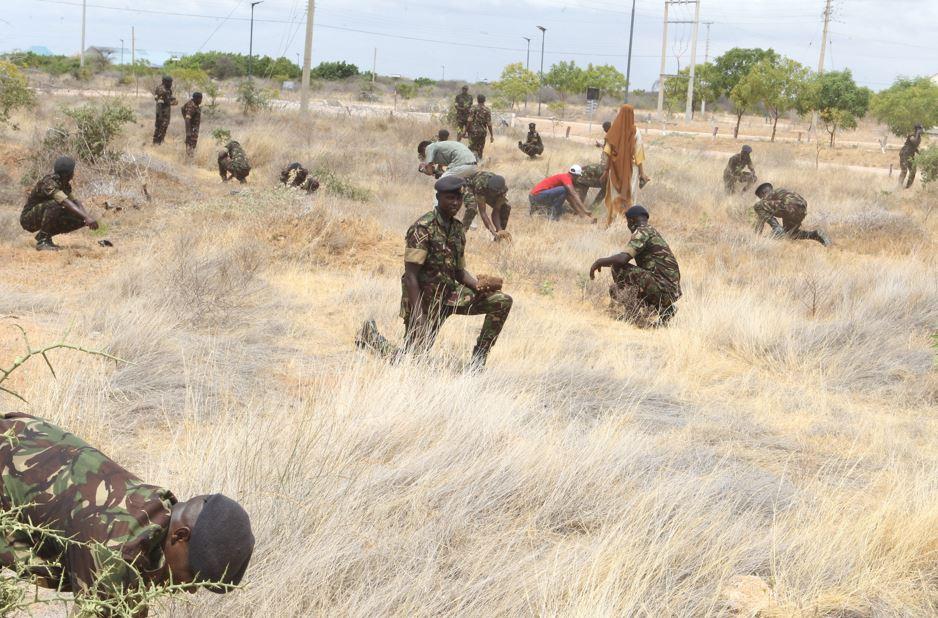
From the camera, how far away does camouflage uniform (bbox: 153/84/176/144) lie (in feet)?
56.4

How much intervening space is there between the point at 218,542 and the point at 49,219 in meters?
8.31

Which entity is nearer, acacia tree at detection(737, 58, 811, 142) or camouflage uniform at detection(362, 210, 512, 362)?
camouflage uniform at detection(362, 210, 512, 362)

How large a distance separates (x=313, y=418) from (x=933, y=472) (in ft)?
10.0

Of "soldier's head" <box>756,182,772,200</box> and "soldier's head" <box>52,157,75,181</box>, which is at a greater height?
"soldier's head" <box>756,182,772,200</box>

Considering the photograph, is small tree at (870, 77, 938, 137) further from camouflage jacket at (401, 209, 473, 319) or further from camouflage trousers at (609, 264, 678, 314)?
camouflage jacket at (401, 209, 473, 319)

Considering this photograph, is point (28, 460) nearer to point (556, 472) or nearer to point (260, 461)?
point (260, 461)

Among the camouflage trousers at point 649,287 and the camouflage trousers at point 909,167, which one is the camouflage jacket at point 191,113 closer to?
the camouflage trousers at point 649,287

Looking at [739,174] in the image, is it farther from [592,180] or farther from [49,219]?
[49,219]

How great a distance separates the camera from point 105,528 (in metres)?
2.33

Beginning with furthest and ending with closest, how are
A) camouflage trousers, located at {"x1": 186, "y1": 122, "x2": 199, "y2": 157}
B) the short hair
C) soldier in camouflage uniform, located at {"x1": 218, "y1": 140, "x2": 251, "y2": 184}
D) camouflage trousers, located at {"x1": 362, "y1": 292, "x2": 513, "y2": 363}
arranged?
camouflage trousers, located at {"x1": 186, "y1": 122, "x2": 199, "y2": 157}
soldier in camouflage uniform, located at {"x1": 218, "y1": 140, "x2": 251, "y2": 184}
camouflage trousers, located at {"x1": 362, "y1": 292, "x2": 513, "y2": 363}
the short hair

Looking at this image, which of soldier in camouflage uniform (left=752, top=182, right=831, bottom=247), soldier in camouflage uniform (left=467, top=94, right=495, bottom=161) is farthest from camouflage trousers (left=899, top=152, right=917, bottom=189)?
soldier in camouflage uniform (left=467, top=94, right=495, bottom=161)

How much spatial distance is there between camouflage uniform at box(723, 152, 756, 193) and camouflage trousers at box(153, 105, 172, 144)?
407 inches

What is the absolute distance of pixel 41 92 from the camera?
97.7ft

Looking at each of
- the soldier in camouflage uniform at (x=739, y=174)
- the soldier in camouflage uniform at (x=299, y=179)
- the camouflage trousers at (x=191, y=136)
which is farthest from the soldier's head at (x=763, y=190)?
the camouflage trousers at (x=191, y=136)
